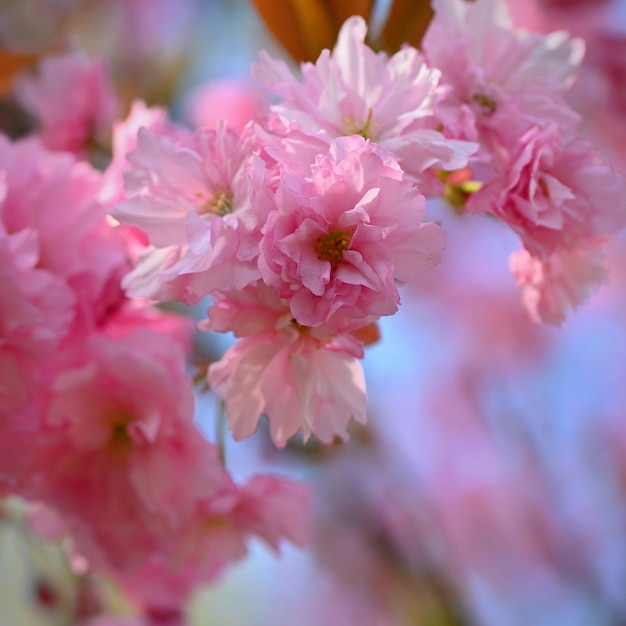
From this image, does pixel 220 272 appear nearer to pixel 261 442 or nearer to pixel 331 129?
pixel 331 129

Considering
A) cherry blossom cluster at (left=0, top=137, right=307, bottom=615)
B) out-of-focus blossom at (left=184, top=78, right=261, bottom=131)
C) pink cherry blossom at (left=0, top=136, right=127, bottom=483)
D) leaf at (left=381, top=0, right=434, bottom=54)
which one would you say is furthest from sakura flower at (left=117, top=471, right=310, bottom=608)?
out-of-focus blossom at (left=184, top=78, right=261, bottom=131)

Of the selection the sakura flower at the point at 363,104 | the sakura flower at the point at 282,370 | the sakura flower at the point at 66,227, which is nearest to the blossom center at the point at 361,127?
the sakura flower at the point at 363,104

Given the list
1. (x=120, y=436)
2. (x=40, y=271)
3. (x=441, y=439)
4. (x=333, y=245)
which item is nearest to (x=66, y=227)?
(x=40, y=271)

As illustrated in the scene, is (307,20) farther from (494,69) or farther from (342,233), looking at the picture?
(342,233)

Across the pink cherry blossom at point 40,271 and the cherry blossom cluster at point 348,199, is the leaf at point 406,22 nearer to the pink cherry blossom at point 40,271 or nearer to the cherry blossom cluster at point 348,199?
the cherry blossom cluster at point 348,199

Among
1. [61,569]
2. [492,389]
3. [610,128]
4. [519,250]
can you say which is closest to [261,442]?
[61,569]

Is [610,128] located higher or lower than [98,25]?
higher
